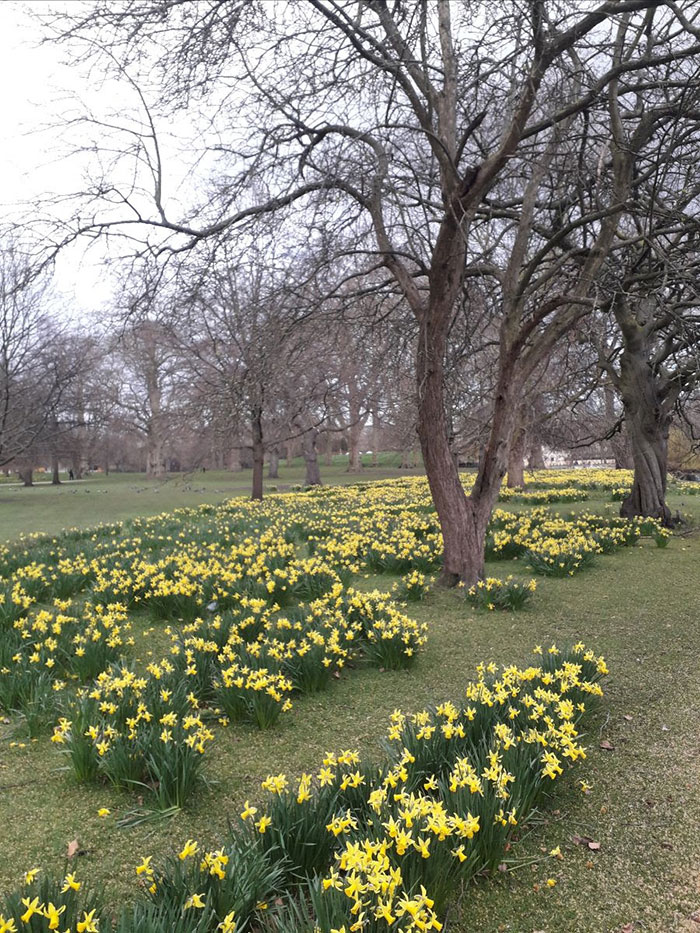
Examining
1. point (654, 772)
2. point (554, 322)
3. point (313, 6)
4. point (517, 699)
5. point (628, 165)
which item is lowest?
point (654, 772)

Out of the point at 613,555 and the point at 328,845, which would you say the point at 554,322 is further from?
the point at 328,845

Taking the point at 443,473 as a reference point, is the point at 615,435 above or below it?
above

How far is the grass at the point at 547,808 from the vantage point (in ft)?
7.13

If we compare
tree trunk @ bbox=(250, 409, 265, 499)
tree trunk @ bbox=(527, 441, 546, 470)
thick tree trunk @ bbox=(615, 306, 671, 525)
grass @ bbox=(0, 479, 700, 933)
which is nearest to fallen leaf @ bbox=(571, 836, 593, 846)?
grass @ bbox=(0, 479, 700, 933)

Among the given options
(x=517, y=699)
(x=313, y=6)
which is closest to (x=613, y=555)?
(x=517, y=699)

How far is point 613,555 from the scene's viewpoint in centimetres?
855

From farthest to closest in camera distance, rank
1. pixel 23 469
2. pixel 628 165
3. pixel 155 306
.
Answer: pixel 23 469 < pixel 155 306 < pixel 628 165

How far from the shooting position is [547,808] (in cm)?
271

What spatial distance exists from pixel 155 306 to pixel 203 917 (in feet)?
18.9

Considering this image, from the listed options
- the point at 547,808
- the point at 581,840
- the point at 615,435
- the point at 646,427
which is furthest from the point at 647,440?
the point at 581,840

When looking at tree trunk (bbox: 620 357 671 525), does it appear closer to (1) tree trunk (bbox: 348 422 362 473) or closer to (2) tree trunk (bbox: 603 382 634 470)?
(2) tree trunk (bbox: 603 382 634 470)

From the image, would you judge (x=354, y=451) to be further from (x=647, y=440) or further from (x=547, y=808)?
(x=547, y=808)

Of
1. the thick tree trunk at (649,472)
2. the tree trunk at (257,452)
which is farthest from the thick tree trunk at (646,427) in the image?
the tree trunk at (257,452)

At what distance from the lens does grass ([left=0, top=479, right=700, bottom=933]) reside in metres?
2.17
